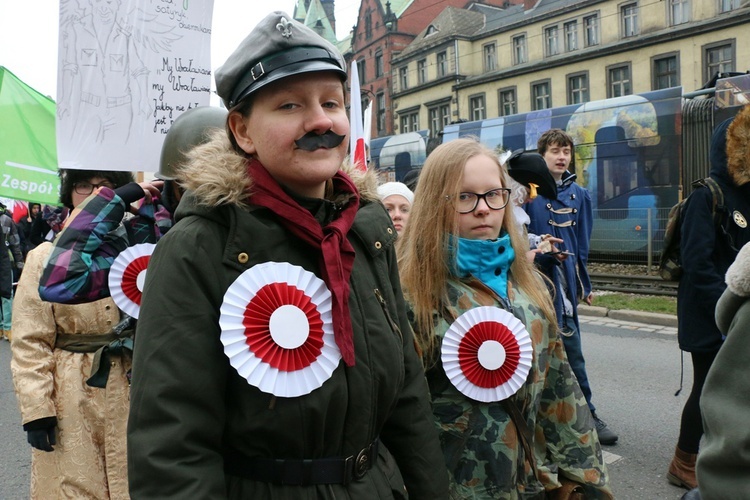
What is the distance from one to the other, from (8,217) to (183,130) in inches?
360

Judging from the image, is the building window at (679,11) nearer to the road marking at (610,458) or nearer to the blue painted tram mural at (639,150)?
the blue painted tram mural at (639,150)

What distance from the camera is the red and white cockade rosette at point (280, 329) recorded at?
140cm

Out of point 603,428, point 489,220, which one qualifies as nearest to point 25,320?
point 489,220

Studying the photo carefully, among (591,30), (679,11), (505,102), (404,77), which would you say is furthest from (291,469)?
(404,77)

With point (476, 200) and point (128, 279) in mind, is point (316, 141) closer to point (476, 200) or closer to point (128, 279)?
point (476, 200)

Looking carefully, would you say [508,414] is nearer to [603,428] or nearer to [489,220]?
[489,220]

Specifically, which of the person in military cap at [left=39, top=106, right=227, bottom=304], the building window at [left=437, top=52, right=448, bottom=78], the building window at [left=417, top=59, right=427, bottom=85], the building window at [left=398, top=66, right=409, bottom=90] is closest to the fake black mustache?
the person in military cap at [left=39, top=106, right=227, bottom=304]

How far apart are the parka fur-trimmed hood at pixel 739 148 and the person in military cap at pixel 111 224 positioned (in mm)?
2245

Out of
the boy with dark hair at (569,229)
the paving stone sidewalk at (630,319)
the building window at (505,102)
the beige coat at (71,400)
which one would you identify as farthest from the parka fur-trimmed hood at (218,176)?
the building window at (505,102)

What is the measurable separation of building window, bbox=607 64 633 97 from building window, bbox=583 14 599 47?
81.9 inches

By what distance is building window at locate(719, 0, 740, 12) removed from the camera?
27.9 metres

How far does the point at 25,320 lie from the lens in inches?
105

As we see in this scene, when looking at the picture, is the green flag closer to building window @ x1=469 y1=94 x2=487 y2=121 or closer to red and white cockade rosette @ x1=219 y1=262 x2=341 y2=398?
red and white cockade rosette @ x1=219 y1=262 x2=341 y2=398

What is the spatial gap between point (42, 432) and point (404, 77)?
44857 mm
